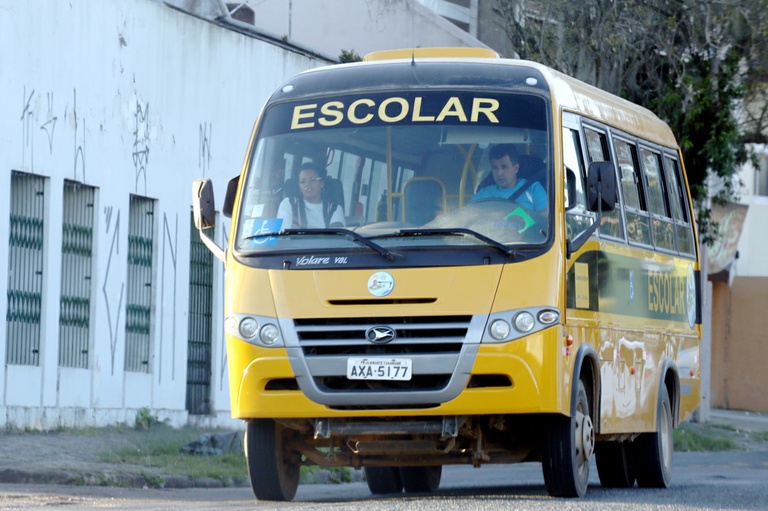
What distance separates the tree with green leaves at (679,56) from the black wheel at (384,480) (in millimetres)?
11079

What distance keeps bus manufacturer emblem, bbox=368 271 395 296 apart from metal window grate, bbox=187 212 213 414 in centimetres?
1058

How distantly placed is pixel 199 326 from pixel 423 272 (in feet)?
36.4

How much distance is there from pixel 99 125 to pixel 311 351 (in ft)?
29.1

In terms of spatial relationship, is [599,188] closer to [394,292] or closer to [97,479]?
[394,292]

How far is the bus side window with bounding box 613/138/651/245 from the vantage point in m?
12.9

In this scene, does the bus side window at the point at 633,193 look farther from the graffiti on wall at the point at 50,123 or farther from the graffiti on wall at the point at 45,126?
the graffiti on wall at the point at 50,123

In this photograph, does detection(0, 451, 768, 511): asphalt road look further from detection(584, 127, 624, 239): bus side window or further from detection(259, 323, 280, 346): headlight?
detection(584, 127, 624, 239): bus side window

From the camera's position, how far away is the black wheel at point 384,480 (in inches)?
549

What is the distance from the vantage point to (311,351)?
34.7 ft

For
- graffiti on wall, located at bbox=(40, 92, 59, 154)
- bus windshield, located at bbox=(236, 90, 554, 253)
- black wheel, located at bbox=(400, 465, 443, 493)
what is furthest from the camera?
graffiti on wall, located at bbox=(40, 92, 59, 154)

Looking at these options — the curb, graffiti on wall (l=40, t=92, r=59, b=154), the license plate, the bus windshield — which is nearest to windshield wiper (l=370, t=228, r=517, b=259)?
the bus windshield

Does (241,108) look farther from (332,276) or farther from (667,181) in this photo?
(332,276)

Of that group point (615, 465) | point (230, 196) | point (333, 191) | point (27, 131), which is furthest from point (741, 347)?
point (333, 191)

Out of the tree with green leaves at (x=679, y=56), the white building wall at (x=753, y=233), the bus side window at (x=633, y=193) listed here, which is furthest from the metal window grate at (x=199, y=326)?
the white building wall at (x=753, y=233)
